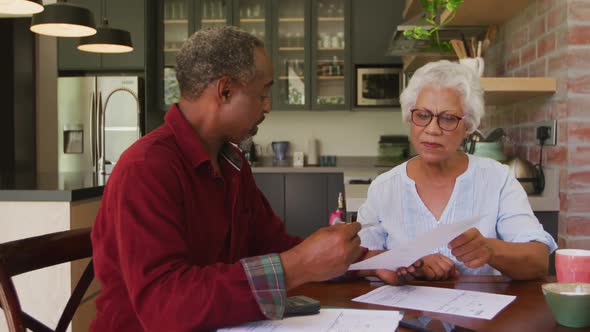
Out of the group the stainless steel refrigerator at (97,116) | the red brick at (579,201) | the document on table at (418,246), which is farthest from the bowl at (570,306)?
the stainless steel refrigerator at (97,116)

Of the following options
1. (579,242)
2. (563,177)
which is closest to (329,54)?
(563,177)

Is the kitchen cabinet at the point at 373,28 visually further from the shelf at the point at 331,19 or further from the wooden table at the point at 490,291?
the wooden table at the point at 490,291

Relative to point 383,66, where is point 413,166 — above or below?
below

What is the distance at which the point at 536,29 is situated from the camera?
97.1 inches

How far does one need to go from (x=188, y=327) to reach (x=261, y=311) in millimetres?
118

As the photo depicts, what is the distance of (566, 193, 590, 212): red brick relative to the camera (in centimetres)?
217

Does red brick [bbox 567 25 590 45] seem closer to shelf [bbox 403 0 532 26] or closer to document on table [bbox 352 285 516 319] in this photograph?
shelf [bbox 403 0 532 26]

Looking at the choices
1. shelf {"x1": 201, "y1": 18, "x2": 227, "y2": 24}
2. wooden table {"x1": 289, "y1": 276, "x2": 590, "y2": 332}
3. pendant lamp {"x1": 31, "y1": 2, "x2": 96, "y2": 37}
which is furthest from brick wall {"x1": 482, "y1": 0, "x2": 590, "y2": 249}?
shelf {"x1": 201, "y1": 18, "x2": 227, "y2": 24}

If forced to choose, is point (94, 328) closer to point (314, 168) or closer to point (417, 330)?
point (417, 330)

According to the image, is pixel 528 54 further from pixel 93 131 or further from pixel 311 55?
Result: pixel 93 131

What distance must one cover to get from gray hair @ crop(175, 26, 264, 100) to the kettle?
1.56 meters

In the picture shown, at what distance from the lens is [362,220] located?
5.61ft

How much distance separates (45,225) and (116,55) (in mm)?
2993

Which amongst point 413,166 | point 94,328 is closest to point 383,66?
point 413,166
